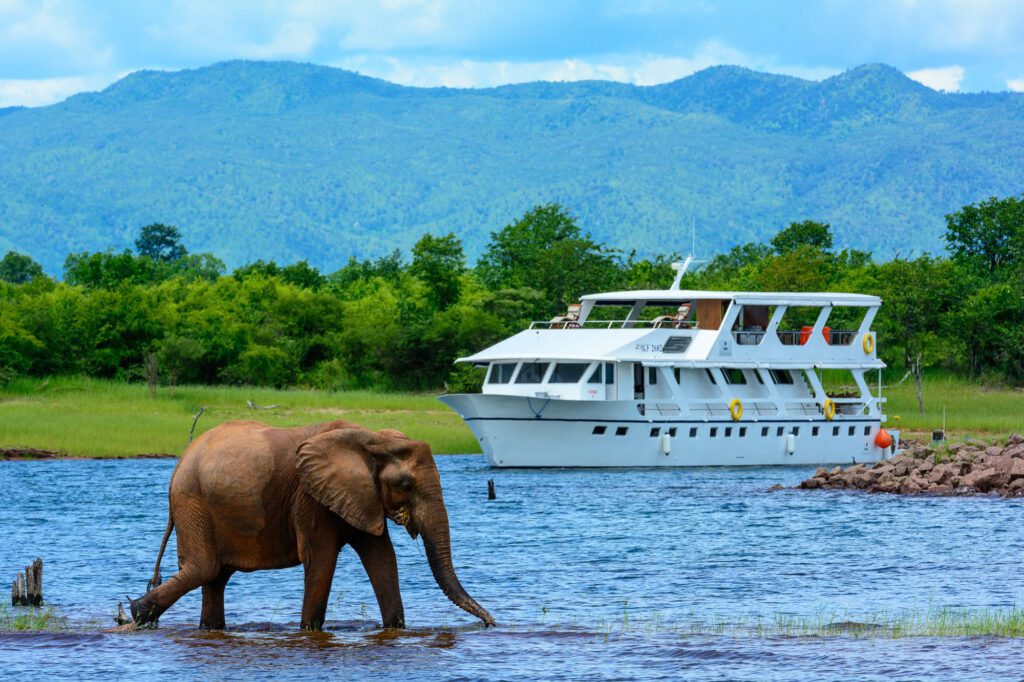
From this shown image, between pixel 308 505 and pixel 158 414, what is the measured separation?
38811mm

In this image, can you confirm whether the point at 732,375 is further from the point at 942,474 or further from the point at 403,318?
the point at 403,318

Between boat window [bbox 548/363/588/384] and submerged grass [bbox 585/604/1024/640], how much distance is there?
2504cm

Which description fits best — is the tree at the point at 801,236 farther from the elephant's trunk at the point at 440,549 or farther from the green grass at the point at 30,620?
the elephant's trunk at the point at 440,549

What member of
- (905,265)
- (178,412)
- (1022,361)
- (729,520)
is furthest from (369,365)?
(729,520)

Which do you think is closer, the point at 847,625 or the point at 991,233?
the point at 847,625

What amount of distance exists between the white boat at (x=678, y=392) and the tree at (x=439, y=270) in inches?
1121

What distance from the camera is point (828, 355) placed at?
166 feet

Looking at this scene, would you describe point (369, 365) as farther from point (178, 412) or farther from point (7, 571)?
point (7, 571)

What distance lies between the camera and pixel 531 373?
46.0 meters

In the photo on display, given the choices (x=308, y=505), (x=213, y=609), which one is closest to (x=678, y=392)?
(x=213, y=609)

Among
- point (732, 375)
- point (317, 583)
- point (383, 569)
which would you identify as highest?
point (732, 375)

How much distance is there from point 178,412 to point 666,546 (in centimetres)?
2872

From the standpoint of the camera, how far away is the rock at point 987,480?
38.8m

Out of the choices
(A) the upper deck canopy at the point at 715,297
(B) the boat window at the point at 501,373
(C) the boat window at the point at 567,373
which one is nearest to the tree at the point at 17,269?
(A) the upper deck canopy at the point at 715,297
